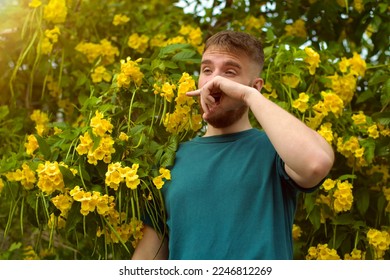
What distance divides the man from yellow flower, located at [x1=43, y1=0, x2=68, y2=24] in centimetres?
96

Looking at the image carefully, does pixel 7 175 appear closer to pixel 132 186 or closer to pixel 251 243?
pixel 132 186

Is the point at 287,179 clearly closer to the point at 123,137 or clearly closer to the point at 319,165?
the point at 319,165

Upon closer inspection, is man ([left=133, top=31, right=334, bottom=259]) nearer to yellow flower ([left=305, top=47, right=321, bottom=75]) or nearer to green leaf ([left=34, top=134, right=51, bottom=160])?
green leaf ([left=34, top=134, right=51, bottom=160])

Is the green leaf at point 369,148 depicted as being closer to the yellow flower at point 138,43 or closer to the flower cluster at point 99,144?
the flower cluster at point 99,144

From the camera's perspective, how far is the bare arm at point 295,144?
1.46m

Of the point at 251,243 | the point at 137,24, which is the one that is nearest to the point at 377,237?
the point at 251,243

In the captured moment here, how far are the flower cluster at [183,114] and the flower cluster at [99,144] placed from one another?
0.63ft

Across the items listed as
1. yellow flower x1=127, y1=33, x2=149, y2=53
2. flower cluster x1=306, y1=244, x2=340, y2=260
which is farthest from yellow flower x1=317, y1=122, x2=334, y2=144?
yellow flower x1=127, y1=33, x2=149, y2=53

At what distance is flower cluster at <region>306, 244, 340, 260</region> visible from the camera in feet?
7.11

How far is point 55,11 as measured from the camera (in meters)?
2.50

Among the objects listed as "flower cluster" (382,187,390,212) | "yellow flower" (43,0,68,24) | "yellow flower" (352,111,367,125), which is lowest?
"flower cluster" (382,187,390,212)

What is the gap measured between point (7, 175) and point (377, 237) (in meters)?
1.20

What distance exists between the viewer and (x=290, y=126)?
149cm

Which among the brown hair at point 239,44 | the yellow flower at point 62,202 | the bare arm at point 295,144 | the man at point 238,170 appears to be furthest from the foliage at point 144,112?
the bare arm at point 295,144
